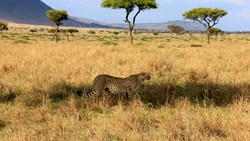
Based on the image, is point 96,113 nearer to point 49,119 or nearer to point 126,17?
point 49,119

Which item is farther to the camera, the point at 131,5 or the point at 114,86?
the point at 131,5

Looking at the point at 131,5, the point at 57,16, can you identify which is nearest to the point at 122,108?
the point at 131,5

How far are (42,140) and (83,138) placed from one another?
0.57 m

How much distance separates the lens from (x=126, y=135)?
4766mm

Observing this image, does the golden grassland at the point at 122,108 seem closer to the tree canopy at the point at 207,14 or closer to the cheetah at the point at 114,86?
the cheetah at the point at 114,86

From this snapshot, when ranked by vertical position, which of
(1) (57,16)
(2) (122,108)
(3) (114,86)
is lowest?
(2) (122,108)

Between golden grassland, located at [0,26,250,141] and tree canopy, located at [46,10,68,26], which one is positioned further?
tree canopy, located at [46,10,68,26]

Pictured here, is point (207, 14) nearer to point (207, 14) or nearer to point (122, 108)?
point (207, 14)

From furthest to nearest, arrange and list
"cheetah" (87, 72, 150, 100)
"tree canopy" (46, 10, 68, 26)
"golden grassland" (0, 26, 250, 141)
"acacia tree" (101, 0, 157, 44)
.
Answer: "tree canopy" (46, 10, 68, 26) < "acacia tree" (101, 0, 157, 44) < "cheetah" (87, 72, 150, 100) < "golden grassland" (0, 26, 250, 141)

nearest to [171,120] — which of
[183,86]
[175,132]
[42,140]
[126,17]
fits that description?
[175,132]

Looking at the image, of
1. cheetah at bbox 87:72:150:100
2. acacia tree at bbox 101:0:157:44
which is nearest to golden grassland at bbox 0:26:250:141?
cheetah at bbox 87:72:150:100

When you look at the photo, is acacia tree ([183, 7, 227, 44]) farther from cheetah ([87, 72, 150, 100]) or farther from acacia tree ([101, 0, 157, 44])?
cheetah ([87, 72, 150, 100])

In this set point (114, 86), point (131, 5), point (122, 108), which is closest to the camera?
point (122, 108)

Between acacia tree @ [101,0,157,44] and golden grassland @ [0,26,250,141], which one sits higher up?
acacia tree @ [101,0,157,44]
